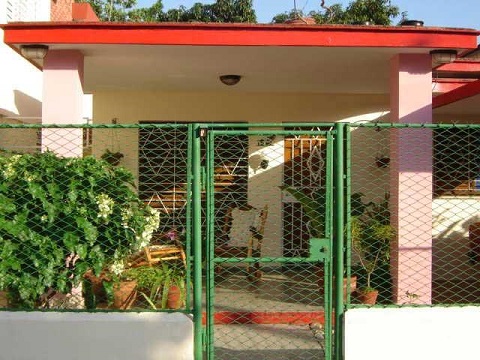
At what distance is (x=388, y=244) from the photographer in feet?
21.8

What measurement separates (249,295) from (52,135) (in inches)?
119

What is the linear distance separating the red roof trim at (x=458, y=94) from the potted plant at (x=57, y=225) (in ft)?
15.0

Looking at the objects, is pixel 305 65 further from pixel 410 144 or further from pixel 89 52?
pixel 89 52

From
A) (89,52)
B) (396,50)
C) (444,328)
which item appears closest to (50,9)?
(89,52)

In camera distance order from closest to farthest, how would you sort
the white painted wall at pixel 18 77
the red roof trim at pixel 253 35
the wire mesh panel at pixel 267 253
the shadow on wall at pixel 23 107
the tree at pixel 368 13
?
the wire mesh panel at pixel 267 253 < the red roof trim at pixel 253 35 < the white painted wall at pixel 18 77 < the shadow on wall at pixel 23 107 < the tree at pixel 368 13

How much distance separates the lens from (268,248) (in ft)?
30.1

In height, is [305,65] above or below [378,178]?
above

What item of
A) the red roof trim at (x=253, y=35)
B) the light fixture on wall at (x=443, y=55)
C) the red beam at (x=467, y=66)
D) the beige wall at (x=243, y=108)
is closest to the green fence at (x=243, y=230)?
the beige wall at (x=243, y=108)

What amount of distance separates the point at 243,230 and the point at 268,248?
66 cm

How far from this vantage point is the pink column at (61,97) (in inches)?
247

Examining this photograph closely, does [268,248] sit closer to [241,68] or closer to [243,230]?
[243,230]

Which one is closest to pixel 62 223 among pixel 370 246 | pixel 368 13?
pixel 370 246

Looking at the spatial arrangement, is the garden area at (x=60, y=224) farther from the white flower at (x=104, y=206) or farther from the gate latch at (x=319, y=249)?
the gate latch at (x=319, y=249)

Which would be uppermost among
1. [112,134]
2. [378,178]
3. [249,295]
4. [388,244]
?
[112,134]
